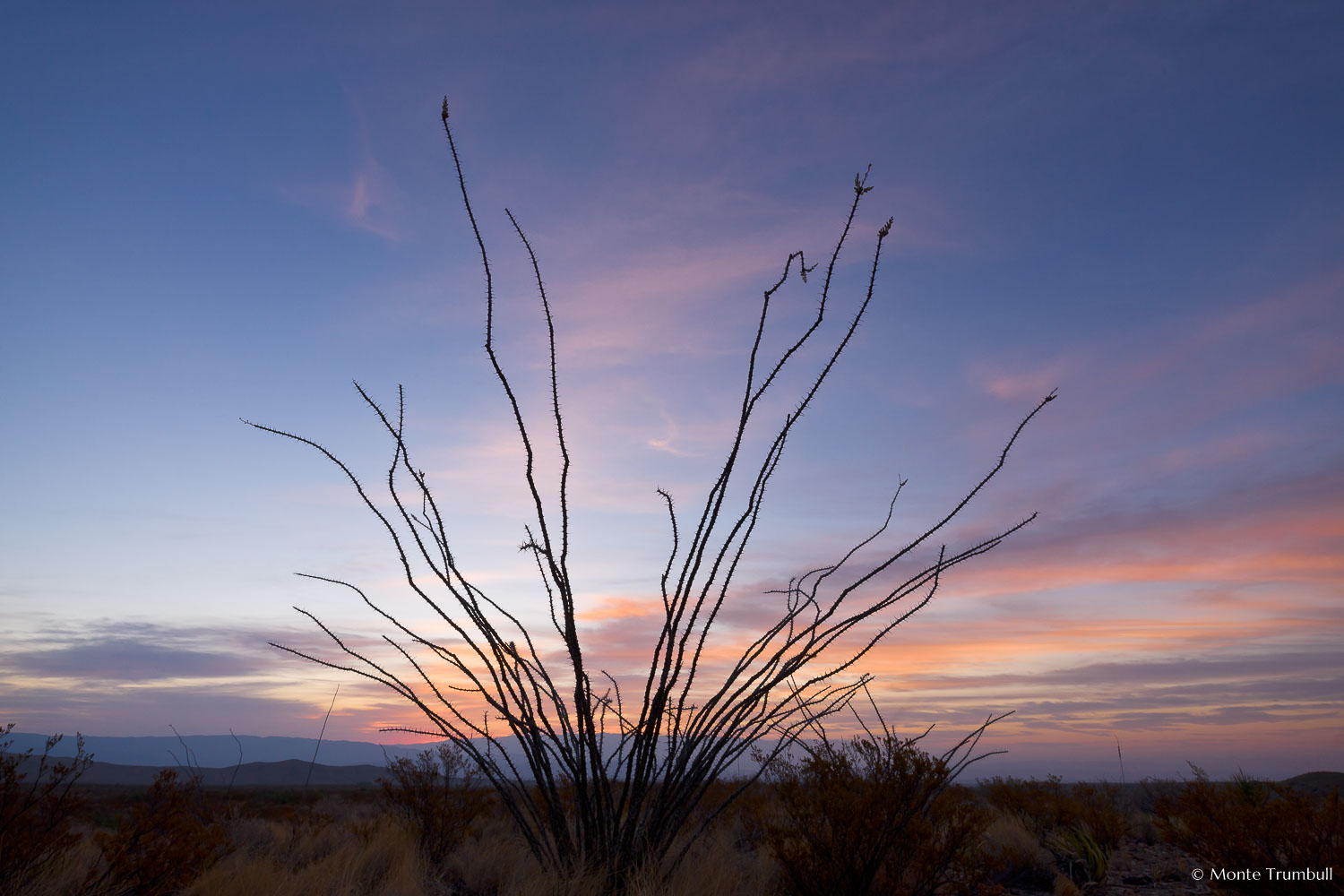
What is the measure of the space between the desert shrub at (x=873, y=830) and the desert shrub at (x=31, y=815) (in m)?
Answer: 4.39

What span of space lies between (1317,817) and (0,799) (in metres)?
8.73

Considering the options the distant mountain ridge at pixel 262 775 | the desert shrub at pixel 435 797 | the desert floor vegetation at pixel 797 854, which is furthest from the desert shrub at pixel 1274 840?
the distant mountain ridge at pixel 262 775

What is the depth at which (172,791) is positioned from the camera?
5.55m

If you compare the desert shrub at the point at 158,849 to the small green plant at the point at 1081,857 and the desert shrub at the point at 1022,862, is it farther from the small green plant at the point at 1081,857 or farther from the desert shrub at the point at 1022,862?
the small green plant at the point at 1081,857

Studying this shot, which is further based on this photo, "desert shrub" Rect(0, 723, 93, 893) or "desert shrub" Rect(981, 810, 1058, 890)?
"desert shrub" Rect(981, 810, 1058, 890)

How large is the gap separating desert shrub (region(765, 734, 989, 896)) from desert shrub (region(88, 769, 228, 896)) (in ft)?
13.2

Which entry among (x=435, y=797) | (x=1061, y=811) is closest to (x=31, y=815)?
(x=435, y=797)

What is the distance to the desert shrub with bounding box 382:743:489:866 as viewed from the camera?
792cm

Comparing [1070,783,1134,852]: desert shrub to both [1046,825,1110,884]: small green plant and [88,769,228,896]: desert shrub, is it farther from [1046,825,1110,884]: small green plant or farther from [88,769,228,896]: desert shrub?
[88,769,228,896]: desert shrub

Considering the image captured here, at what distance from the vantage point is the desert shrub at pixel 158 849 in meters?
4.65

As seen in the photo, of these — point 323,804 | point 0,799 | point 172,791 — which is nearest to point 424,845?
point 172,791

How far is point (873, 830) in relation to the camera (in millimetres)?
4074

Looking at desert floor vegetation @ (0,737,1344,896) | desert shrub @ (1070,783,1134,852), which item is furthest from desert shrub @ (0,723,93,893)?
desert shrub @ (1070,783,1134,852)

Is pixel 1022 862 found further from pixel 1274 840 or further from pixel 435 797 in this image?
pixel 435 797
